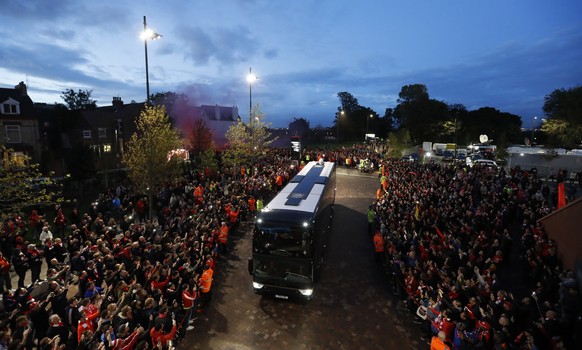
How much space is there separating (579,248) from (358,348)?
9063mm

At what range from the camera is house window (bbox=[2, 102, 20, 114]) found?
32406 millimetres

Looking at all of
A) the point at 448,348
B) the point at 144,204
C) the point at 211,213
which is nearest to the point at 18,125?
the point at 144,204

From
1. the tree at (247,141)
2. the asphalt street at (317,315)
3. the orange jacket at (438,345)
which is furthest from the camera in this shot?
the tree at (247,141)

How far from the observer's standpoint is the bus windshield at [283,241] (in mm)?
9953

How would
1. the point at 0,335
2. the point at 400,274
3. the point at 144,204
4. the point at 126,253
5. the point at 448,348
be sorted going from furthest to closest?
1. the point at 144,204
2. the point at 400,274
3. the point at 126,253
4. the point at 448,348
5. the point at 0,335

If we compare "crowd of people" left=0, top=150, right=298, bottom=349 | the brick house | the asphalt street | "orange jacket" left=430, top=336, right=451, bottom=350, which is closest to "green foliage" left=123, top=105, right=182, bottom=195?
"crowd of people" left=0, top=150, right=298, bottom=349

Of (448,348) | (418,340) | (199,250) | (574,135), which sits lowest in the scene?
(418,340)

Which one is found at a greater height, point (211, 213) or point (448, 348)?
point (211, 213)

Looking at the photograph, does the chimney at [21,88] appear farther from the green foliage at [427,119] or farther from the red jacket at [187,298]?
the green foliage at [427,119]

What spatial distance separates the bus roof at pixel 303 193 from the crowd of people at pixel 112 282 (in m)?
3.10

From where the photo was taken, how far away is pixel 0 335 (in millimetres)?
6141

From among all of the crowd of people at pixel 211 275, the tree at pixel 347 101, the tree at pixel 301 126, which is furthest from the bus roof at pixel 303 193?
the tree at pixel 347 101

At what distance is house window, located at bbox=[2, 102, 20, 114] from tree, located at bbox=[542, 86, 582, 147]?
55.3m

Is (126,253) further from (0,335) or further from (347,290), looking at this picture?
(347,290)
